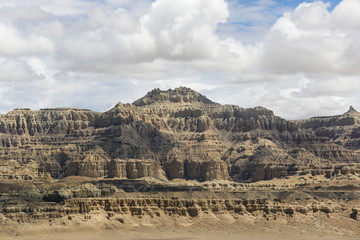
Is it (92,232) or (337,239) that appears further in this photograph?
(337,239)

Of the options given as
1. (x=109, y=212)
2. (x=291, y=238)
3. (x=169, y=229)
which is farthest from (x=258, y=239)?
(x=109, y=212)

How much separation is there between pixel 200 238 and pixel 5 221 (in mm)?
43661

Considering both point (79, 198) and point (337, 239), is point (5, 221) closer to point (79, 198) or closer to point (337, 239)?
point (79, 198)

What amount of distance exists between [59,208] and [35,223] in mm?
8496

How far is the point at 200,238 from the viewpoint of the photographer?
19025 centimetres

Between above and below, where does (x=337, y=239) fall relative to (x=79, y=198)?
below

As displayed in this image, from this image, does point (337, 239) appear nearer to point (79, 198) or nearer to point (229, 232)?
point (229, 232)

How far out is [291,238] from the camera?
196 meters

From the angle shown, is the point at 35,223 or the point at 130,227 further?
the point at 130,227

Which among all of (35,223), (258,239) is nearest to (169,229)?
(258,239)

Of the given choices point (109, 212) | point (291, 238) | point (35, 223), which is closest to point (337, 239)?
point (291, 238)

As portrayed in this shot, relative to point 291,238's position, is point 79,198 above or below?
above

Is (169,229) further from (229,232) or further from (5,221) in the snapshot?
(5,221)

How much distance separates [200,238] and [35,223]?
3737 cm
